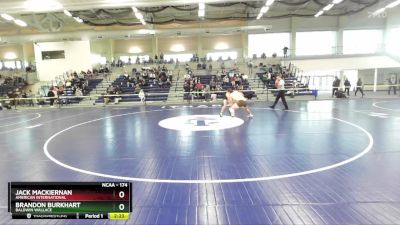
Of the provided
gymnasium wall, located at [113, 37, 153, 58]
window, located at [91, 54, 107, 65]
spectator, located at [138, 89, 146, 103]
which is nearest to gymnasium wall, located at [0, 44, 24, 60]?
window, located at [91, 54, 107, 65]

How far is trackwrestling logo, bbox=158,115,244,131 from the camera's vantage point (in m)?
10.4

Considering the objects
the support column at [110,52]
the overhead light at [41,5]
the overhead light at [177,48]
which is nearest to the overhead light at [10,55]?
the support column at [110,52]

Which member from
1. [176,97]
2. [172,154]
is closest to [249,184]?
[172,154]

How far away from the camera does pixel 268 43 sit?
32.2 metres

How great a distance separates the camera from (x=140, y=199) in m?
4.59

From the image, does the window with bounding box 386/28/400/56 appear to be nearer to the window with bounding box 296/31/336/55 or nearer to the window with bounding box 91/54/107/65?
the window with bounding box 296/31/336/55

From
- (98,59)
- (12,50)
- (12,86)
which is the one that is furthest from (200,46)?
(12,50)

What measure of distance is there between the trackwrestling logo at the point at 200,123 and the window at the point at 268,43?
70.3ft

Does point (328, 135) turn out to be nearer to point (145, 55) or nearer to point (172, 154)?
point (172, 154)

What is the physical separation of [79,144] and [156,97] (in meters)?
13.2
